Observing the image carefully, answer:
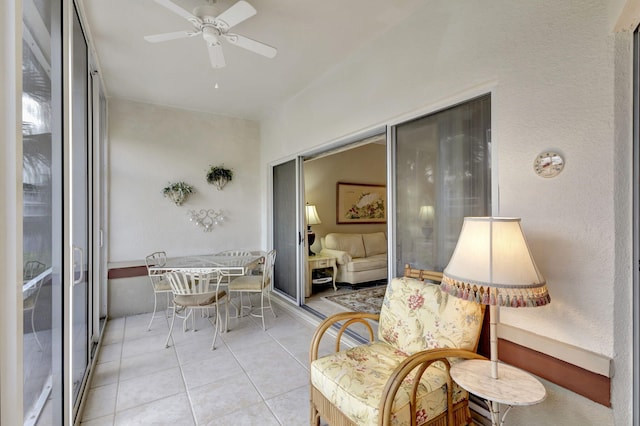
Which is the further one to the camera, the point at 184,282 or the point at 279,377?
the point at 184,282

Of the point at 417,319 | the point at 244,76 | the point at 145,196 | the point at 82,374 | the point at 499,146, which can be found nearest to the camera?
the point at 499,146

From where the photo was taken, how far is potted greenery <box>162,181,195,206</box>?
4.26 m

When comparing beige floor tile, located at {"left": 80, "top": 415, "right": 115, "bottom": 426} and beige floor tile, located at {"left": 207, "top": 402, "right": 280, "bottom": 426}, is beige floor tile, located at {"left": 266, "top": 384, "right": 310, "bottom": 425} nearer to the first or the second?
beige floor tile, located at {"left": 207, "top": 402, "right": 280, "bottom": 426}

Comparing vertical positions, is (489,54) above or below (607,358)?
above

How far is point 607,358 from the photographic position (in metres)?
1.31

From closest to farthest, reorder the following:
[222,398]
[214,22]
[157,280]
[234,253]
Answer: [214,22] → [222,398] → [157,280] → [234,253]

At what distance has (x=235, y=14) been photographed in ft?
6.45

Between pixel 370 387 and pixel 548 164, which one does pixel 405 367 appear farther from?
pixel 548 164

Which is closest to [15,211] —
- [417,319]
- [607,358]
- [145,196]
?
[417,319]

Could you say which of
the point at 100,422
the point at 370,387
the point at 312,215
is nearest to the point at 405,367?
the point at 370,387

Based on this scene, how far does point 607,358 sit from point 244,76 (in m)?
3.72

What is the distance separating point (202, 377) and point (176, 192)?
269 cm

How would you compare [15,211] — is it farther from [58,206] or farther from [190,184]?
[190,184]

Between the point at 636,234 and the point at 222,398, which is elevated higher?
the point at 636,234
